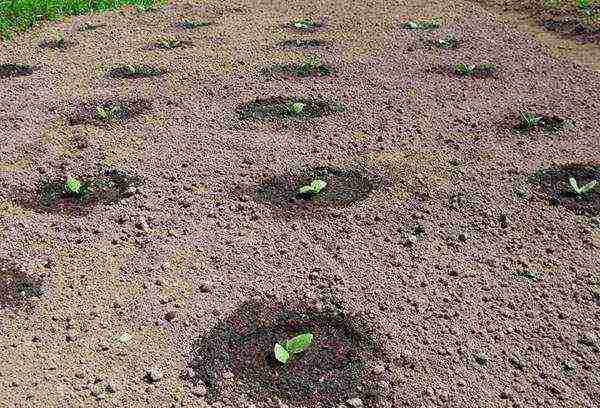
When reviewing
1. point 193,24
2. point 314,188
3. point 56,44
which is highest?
point 314,188

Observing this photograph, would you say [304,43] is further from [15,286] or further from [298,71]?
[15,286]

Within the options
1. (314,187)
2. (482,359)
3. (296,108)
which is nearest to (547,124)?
(296,108)

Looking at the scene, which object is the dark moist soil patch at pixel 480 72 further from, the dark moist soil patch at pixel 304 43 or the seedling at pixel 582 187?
the seedling at pixel 582 187

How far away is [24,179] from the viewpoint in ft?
19.6

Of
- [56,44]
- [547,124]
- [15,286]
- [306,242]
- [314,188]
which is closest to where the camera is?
[15,286]

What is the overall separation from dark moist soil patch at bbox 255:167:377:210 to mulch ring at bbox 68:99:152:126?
2178mm

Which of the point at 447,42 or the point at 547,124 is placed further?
the point at 447,42

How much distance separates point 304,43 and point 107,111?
3376mm

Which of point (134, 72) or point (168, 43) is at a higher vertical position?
point (134, 72)

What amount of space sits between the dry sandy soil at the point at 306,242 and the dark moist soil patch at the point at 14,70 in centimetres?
21

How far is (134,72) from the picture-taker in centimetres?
845

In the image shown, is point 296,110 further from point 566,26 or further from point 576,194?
point 566,26

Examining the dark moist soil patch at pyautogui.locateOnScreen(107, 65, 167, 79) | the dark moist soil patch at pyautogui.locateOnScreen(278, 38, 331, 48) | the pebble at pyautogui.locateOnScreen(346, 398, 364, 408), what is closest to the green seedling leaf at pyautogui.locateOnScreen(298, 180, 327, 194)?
the pebble at pyautogui.locateOnScreen(346, 398, 364, 408)

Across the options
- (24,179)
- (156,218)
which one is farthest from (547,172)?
(24,179)
